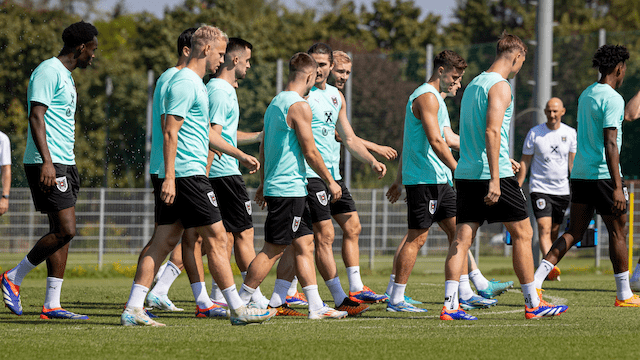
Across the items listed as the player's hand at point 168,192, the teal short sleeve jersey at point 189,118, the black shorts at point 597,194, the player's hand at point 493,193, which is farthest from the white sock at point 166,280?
the black shorts at point 597,194

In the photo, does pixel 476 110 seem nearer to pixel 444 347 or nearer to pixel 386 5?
pixel 444 347

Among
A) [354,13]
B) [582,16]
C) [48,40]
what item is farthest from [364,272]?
[582,16]

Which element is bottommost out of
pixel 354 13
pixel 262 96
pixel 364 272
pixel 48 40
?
pixel 364 272

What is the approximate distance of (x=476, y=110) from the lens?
269 inches

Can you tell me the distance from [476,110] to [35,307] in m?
4.45

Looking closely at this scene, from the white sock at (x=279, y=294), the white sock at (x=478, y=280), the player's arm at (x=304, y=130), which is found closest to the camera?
the player's arm at (x=304, y=130)

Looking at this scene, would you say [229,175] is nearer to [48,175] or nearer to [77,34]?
[48,175]

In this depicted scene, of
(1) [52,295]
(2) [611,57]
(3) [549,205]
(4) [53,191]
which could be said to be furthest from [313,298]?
(3) [549,205]

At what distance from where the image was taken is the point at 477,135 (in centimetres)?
684

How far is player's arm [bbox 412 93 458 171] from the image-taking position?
7.04m

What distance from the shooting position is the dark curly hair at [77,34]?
7031 millimetres

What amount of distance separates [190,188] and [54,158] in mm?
1450

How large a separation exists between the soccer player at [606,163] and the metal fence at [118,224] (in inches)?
306

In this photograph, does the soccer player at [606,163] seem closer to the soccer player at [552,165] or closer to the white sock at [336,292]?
the white sock at [336,292]
